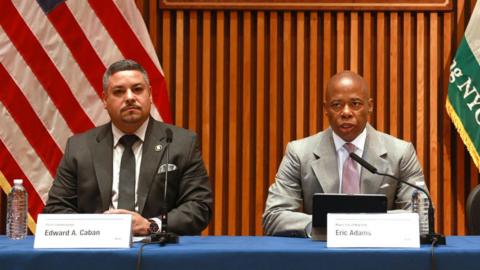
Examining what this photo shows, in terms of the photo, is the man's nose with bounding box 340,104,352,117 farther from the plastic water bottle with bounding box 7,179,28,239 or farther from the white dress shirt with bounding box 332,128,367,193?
the plastic water bottle with bounding box 7,179,28,239

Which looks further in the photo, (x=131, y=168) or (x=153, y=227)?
(x=131, y=168)

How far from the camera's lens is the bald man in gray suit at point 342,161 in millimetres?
3727

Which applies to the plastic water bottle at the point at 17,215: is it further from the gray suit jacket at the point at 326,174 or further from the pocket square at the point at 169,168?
the gray suit jacket at the point at 326,174

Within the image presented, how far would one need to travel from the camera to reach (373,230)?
8.63ft

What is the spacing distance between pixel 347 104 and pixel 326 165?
1.05ft

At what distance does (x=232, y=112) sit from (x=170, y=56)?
1.91 ft

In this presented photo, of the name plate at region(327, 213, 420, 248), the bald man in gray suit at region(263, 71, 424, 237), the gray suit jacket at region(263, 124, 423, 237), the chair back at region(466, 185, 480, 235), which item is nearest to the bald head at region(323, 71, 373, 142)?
the bald man in gray suit at region(263, 71, 424, 237)

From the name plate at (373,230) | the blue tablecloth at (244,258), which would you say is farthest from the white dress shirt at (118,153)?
the name plate at (373,230)

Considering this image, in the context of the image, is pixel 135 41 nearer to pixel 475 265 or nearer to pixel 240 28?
pixel 240 28

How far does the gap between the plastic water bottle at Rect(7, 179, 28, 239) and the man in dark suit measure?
0.16 metres

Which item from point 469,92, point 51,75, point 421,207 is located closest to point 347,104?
point 421,207

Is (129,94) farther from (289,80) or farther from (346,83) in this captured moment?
(289,80)

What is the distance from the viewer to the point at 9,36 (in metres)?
5.12

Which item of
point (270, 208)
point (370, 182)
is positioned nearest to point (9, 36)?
point (270, 208)
